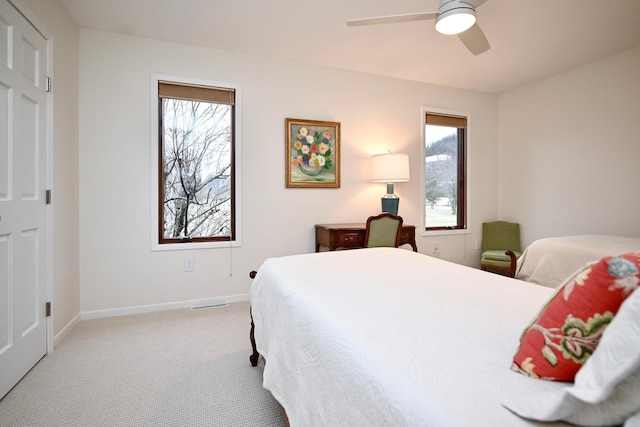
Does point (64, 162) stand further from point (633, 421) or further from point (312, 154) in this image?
Result: point (633, 421)

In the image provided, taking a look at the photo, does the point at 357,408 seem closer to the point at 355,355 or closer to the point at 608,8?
the point at 355,355

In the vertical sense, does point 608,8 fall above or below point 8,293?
above

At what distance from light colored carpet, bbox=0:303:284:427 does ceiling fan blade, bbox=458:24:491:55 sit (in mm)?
2520

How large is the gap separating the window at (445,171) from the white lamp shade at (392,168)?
81 cm

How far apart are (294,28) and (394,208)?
2.01 metres

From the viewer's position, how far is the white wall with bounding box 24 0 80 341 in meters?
2.25

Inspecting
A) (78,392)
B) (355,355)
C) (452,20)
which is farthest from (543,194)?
(78,392)

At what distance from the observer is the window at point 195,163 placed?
3027 millimetres

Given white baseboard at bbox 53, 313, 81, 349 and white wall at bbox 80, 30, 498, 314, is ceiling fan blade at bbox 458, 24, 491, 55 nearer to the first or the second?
white wall at bbox 80, 30, 498, 314

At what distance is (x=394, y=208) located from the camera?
11.6 ft

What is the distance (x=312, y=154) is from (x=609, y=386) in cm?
317

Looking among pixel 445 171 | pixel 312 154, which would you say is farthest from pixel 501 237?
pixel 312 154

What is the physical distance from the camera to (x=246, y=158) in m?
3.24

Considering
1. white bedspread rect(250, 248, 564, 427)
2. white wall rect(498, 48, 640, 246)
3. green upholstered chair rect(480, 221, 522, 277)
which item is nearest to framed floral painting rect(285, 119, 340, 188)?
white bedspread rect(250, 248, 564, 427)
